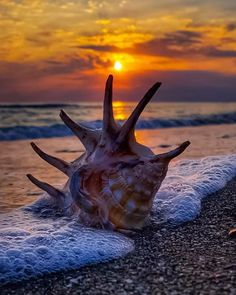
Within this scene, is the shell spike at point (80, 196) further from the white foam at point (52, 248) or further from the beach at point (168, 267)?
the beach at point (168, 267)

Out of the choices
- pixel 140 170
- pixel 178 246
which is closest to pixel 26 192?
pixel 140 170

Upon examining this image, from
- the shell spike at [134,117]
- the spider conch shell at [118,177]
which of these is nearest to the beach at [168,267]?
the spider conch shell at [118,177]

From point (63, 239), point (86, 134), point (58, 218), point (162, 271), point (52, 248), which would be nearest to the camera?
point (162, 271)

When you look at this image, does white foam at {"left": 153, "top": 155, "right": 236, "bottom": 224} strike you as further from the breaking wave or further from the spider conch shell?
the breaking wave

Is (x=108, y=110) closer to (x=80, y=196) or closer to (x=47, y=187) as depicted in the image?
(x=80, y=196)

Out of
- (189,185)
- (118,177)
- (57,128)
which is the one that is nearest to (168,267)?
(118,177)

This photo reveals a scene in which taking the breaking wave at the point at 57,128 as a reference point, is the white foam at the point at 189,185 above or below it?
above
